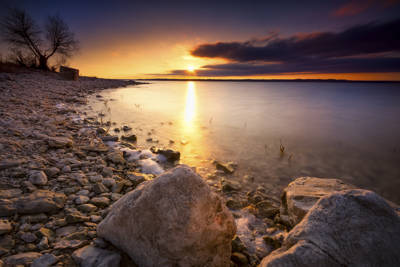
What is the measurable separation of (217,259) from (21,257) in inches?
73.4

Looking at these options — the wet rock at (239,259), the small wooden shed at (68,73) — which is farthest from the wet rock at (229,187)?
the small wooden shed at (68,73)

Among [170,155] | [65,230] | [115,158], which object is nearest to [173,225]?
[65,230]

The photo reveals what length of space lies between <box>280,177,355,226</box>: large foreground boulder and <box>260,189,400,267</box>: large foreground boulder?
996mm

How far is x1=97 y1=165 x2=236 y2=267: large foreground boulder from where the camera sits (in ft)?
5.59

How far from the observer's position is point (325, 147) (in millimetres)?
7852

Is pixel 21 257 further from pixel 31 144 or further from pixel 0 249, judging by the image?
pixel 31 144

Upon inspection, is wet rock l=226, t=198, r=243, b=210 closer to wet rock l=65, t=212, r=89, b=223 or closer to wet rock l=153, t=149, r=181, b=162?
wet rock l=153, t=149, r=181, b=162

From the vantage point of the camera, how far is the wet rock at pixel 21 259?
1655 millimetres

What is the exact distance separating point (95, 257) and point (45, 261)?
431 millimetres

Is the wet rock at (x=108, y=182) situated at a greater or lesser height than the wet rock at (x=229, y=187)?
greater

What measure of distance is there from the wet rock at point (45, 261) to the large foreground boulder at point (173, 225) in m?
0.43

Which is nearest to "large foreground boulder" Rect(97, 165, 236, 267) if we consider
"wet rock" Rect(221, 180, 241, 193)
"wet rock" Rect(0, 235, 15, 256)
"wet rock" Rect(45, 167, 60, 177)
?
"wet rock" Rect(0, 235, 15, 256)

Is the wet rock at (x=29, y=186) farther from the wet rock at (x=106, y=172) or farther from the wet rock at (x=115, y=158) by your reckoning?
the wet rock at (x=115, y=158)

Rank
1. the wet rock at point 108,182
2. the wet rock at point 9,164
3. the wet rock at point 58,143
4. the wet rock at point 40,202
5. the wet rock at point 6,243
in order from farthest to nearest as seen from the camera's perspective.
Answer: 1. the wet rock at point 58,143
2. the wet rock at point 108,182
3. the wet rock at point 9,164
4. the wet rock at point 40,202
5. the wet rock at point 6,243
